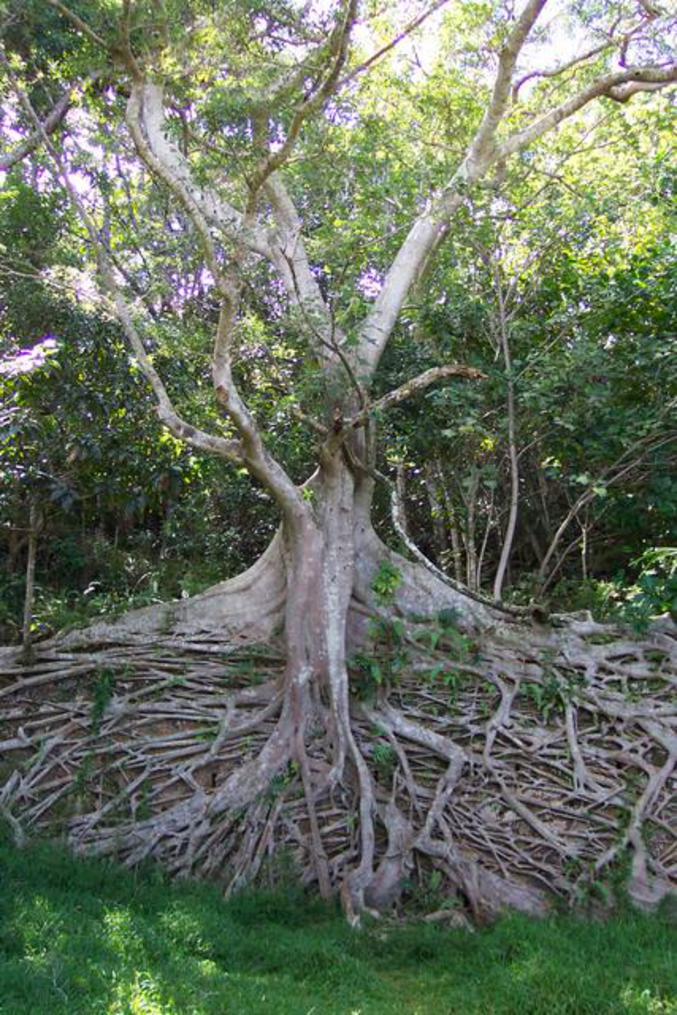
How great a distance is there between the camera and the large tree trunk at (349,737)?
6.71m

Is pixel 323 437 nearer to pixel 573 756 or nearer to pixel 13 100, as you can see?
pixel 573 756

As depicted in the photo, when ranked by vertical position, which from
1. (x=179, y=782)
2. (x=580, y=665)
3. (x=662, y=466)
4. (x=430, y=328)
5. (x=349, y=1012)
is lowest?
(x=349, y=1012)

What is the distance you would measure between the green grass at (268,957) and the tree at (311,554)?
1.44ft

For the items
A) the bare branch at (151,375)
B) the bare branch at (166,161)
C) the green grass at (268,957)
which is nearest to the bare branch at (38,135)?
the bare branch at (166,161)

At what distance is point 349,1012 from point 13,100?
31.5 feet

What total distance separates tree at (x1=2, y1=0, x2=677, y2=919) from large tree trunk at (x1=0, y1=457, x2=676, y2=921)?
2cm

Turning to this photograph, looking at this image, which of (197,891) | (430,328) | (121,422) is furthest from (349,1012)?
(430,328)

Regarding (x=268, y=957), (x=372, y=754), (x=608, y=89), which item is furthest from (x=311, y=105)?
(x=268, y=957)

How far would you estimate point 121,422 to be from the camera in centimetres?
859

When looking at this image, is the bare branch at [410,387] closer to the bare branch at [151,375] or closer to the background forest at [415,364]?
the background forest at [415,364]

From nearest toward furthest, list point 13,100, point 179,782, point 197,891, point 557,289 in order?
point 197,891, point 179,782, point 557,289, point 13,100

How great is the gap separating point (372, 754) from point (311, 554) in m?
1.71

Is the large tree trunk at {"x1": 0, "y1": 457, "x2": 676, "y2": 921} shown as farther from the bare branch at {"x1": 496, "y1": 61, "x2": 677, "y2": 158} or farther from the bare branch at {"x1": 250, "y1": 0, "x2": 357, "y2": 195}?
the bare branch at {"x1": 496, "y1": 61, "x2": 677, "y2": 158}

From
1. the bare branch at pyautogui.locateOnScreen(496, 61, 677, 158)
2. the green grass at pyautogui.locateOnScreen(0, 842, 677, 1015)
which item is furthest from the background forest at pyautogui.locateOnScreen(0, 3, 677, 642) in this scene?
the green grass at pyautogui.locateOnScreen(0, 842, 677, 1015)
